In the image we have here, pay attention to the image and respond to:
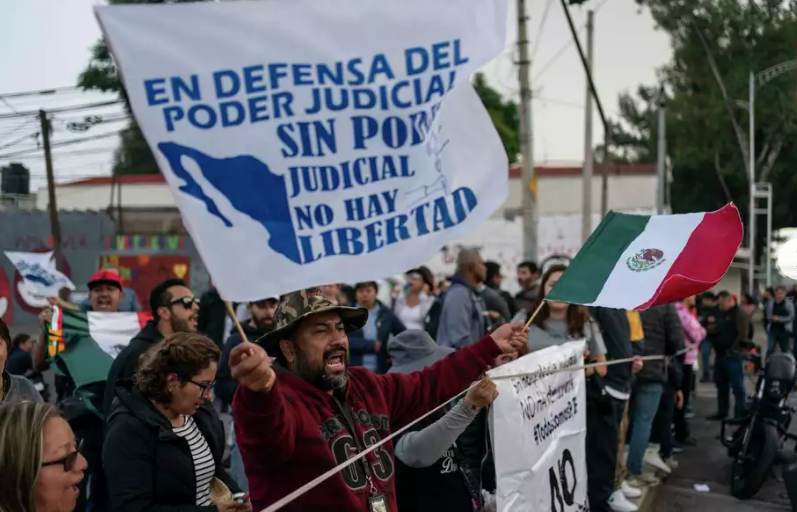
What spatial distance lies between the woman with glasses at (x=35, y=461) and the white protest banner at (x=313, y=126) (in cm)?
59

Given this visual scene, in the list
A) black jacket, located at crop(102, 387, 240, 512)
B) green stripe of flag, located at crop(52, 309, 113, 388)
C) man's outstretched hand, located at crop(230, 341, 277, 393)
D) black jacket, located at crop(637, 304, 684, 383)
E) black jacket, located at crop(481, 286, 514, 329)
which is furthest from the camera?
black jacket, located at crop(481, 286, 514, 329)

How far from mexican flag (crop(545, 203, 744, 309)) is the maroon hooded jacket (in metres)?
1.13

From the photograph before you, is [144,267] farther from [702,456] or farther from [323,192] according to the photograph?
[323,192]

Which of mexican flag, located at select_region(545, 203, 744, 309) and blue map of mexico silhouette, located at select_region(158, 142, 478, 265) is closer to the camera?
blue map of mexico silhouette, located at select_region(158, 142, 478, 265)

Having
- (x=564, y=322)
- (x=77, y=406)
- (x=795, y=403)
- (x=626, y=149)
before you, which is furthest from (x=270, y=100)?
(x=626, y=149)

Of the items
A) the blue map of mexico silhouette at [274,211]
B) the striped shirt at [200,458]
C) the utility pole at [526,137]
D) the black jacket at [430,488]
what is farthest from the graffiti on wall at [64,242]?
the blue map of mexico silhouette at [274,211]

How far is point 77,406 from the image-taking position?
4.88 meters

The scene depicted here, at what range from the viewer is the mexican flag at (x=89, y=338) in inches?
201

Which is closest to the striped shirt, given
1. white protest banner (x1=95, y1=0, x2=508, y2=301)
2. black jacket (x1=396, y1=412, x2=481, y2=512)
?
black jacket (x1=396, y1=412, x2=481, y2=512)

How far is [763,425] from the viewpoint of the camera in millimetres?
7000

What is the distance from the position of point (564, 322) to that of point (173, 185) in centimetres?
396

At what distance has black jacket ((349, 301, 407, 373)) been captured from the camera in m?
7.24

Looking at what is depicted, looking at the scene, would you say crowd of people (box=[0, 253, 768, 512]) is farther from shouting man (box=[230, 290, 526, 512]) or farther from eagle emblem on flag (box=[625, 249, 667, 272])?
eagle emblem on flag (box=[625, 249, 667, 272])

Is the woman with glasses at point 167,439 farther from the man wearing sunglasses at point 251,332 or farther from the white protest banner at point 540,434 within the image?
the man wearing sunglasses at point 251,332
